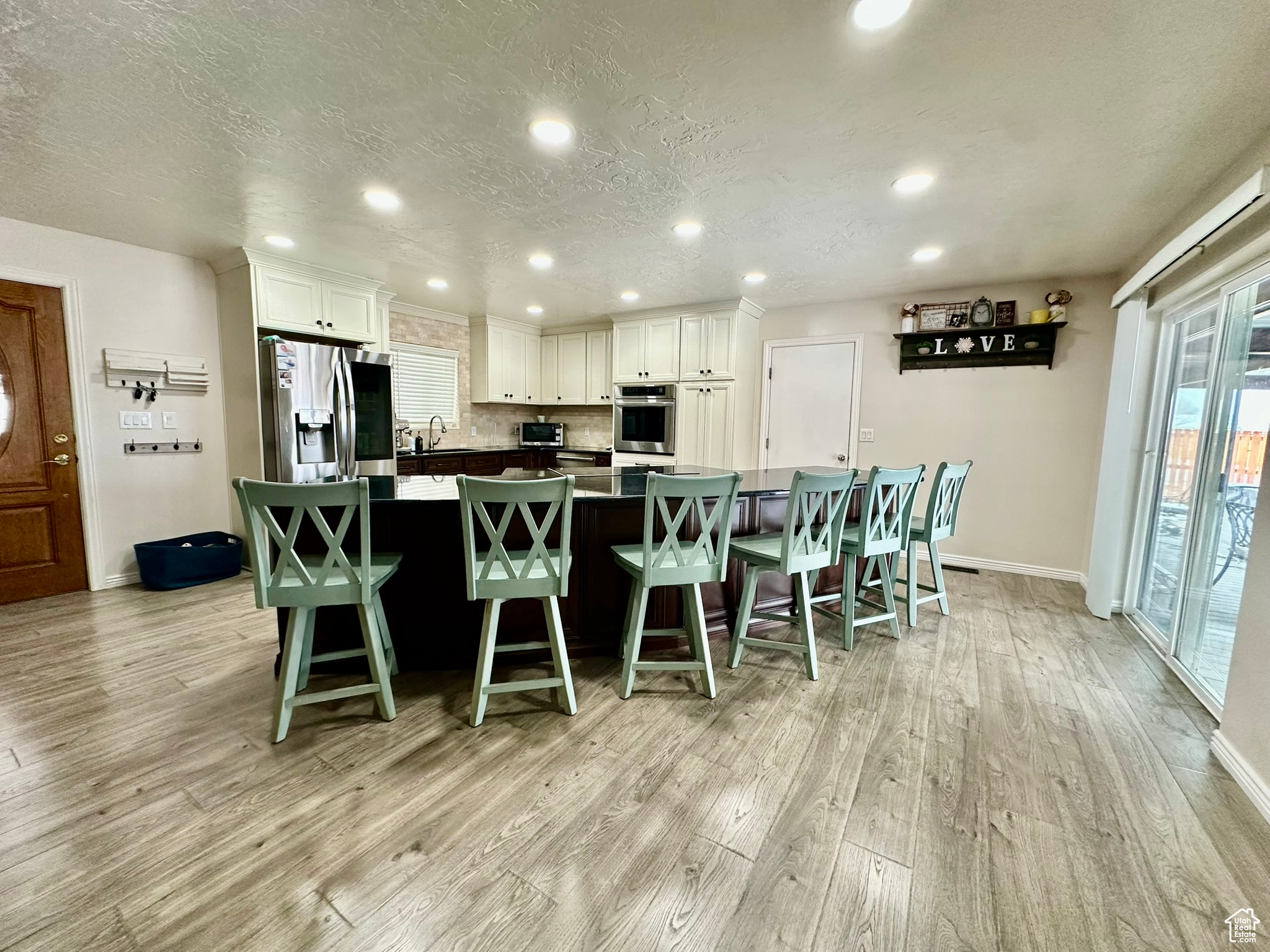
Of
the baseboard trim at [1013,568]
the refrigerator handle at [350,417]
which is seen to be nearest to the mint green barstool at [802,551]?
the baseboard trim at [1013,568]

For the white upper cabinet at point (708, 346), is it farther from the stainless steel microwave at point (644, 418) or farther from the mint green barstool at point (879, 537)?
the mint green barstool at point (879, 537)

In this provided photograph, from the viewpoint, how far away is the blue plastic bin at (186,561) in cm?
350

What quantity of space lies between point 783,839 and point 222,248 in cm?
465

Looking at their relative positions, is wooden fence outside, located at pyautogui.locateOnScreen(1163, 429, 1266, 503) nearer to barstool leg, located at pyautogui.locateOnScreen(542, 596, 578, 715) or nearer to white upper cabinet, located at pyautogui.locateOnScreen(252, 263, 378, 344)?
barstool leg, located at pyautogui.locateOnScreen(542, 596, 578, 715)

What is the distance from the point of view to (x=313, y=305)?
388cm

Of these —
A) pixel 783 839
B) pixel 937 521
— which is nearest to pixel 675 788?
pixel 783 839

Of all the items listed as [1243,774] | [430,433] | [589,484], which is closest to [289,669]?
[589,484]

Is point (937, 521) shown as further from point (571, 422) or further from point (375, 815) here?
point (571, 422)

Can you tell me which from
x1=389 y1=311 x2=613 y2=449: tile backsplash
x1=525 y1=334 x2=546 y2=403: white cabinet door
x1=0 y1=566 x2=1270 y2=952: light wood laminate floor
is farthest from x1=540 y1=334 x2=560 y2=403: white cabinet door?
x1=0 y1=566 x2=1270 y2=952: light wood laminate floor

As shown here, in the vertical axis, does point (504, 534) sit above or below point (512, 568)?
above

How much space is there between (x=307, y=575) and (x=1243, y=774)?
3.31 metres

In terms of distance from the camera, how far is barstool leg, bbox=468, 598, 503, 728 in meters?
1.96

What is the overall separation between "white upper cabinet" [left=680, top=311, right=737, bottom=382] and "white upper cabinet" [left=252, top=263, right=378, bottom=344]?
282 cm

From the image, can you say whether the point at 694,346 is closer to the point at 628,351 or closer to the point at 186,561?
the point at 628,351
